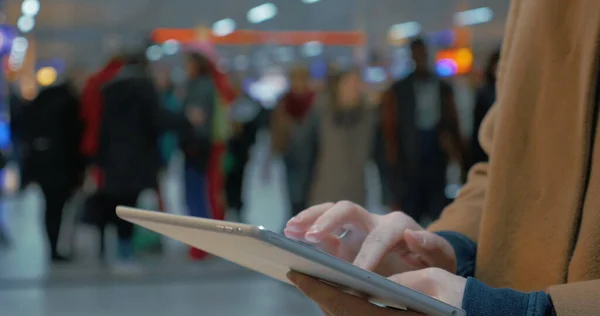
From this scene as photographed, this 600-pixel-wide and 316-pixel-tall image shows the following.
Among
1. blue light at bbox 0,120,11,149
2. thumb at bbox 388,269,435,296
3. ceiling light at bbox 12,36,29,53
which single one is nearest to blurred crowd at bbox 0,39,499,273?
blue light at bbox 0,120,11,149

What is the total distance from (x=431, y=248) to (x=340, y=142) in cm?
602

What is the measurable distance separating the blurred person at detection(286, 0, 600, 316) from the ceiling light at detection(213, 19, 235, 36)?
21.3 feet

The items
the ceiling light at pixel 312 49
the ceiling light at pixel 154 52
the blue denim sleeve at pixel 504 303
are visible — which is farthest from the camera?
the ceiling light at pixel 312 49

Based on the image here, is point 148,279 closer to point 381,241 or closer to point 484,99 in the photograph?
point 484,99

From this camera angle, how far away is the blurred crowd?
6719mm

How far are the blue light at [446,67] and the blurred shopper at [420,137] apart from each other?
1.28 ft

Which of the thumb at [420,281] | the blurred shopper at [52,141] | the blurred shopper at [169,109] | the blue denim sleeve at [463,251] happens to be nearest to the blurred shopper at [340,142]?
the blurred shopper at [169,109]

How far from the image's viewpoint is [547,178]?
1084 millimetres

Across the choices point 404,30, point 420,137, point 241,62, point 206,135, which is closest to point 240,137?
point 206,135

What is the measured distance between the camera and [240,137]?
7.40m

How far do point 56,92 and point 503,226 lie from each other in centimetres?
604

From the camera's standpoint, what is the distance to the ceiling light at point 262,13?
7.70m

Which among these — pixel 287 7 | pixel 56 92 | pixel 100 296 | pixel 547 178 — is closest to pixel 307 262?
pixel 547 178

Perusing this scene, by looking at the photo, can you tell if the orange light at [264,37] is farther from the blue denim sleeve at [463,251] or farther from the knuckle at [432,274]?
the knuckle at [432,274]
